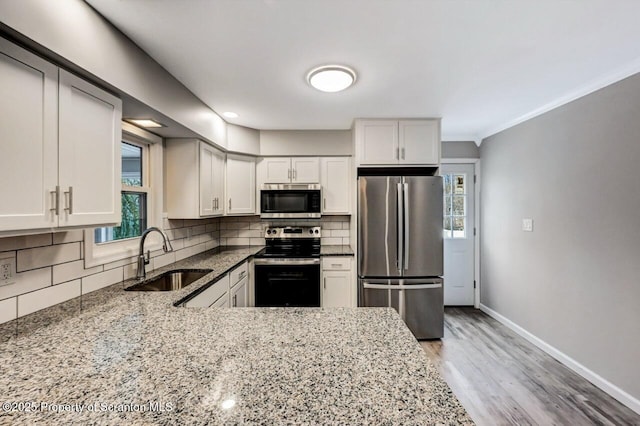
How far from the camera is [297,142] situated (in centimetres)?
349

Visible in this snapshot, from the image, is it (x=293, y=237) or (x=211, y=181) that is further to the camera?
(x=293, y=237)

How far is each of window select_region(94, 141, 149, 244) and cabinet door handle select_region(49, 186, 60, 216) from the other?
0.88 metres

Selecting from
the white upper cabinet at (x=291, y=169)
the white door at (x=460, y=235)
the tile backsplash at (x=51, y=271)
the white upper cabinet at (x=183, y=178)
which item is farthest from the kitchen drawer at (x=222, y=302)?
the white door at (x=460, y=235)

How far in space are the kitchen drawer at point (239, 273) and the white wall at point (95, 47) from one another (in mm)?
1367

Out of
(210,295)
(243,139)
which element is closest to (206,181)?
(243,139)

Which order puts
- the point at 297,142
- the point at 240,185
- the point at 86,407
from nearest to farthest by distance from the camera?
the point at 86,407
the point at 240,185
the point at 297,142

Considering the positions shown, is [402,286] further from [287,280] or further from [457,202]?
[457,202]

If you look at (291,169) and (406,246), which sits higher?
(291,169)

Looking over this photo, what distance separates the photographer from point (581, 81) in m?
2.19

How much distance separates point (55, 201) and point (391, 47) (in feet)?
6.19

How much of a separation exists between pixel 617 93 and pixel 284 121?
2835mm

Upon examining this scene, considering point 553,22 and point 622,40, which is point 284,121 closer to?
point 553,22

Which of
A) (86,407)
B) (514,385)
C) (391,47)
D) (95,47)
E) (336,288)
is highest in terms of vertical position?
(391,47)

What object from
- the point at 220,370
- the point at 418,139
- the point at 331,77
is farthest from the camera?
the point at 418,139
